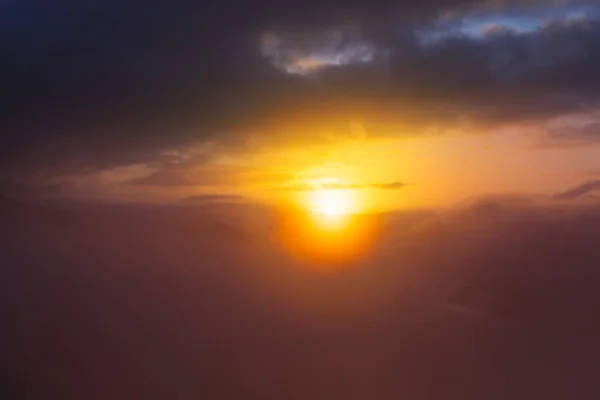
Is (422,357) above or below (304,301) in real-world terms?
below

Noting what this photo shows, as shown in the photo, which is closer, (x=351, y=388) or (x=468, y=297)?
(x=351, y=388)

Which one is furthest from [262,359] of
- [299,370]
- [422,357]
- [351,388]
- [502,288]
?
[502,288]

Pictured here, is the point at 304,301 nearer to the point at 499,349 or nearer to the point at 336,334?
the point at 336,334

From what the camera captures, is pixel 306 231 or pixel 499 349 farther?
pixel 306 231

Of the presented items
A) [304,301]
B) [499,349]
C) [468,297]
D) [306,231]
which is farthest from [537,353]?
[306,231]

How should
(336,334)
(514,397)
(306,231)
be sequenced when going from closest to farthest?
(514,397) → (336,334) → (306,231)

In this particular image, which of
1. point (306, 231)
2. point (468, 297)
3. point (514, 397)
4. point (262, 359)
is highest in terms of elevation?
point (306, 231)

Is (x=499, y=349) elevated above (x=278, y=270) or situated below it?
below

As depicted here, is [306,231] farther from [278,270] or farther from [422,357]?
[422,357]

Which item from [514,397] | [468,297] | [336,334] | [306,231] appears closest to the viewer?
[514,397]
